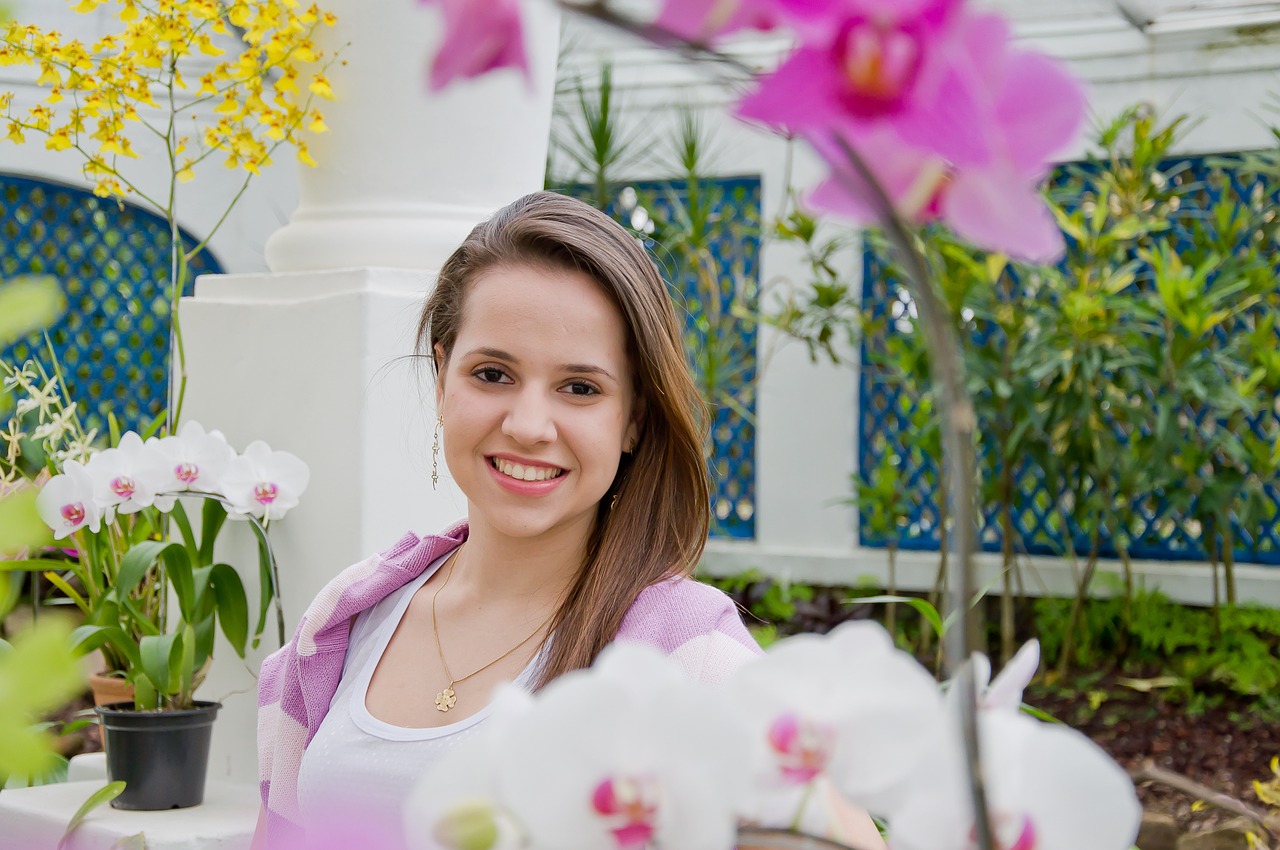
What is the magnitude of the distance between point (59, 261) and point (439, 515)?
481 centimetres

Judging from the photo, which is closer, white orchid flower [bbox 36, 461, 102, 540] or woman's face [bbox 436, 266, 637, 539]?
woman's face [bbox 436, 266, 637, 539]

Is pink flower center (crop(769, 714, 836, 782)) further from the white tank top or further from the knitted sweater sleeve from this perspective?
the white tank top

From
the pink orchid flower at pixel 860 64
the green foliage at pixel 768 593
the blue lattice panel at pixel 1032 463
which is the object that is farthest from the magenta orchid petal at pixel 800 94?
the green foliage at pixel 768 593

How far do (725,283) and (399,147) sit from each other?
4.02m

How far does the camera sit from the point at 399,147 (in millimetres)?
2240

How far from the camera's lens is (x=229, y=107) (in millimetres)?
2268

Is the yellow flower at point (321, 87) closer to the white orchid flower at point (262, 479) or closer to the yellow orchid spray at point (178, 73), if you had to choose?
the yellow orchid spray at point (178, 73)

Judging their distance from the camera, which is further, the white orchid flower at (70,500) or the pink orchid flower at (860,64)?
the white orchid flower at (70,500)

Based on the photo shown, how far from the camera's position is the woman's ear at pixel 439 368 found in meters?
1.81

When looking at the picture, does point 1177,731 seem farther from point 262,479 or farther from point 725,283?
point 262,479

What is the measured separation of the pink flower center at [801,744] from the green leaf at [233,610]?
1953 mm

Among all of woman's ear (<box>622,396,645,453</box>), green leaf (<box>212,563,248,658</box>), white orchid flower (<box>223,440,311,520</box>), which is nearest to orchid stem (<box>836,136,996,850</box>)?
woman's ear (<box>622,396,645,453</box>)

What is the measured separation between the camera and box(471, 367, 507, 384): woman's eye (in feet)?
5.28

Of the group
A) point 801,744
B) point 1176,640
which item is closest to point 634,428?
point 801,744
